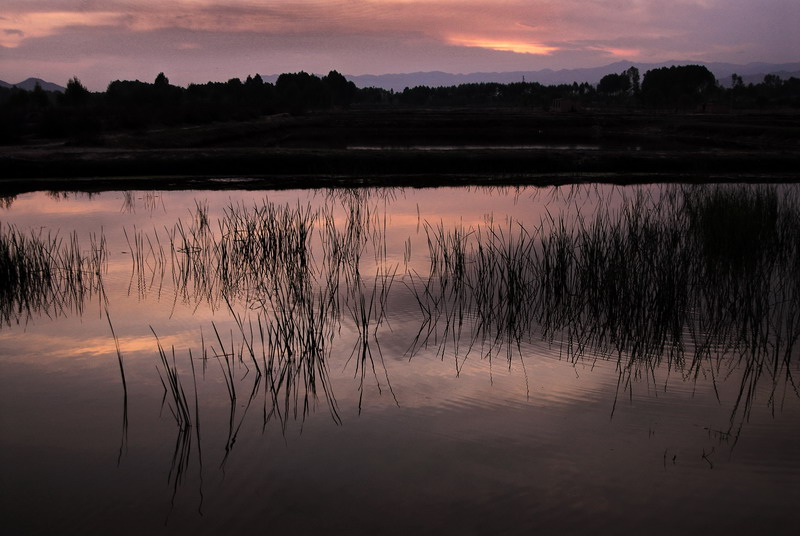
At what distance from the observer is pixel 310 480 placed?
3.74 meters

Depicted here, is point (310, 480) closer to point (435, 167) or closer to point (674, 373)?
point (674, 373)

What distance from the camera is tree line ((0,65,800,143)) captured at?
3105 centimetres

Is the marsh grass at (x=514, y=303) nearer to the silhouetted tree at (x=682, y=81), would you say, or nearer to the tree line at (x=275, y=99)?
the tree line at (x=275, y=99)

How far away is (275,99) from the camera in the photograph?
94062mm

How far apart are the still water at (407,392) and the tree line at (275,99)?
19620mm

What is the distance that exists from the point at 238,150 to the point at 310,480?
18.8 metres

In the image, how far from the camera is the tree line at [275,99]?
102 feet

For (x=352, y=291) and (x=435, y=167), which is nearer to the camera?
Result: (x=352, y=291)

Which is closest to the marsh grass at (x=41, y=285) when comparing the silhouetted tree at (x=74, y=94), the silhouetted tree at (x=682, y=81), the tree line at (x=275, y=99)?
the tree line at (x=275, y=99)

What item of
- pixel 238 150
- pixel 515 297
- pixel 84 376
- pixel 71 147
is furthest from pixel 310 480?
pixel 71 147

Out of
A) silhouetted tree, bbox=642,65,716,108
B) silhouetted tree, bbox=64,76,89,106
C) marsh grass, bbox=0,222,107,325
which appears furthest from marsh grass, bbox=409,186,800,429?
silhouetted tree, bbox=642,65,716,108

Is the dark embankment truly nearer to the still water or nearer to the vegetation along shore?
the vegetation along shore

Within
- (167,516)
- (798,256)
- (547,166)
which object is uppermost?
(547,166)

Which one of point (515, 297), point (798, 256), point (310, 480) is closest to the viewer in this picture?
point (310, 480)
